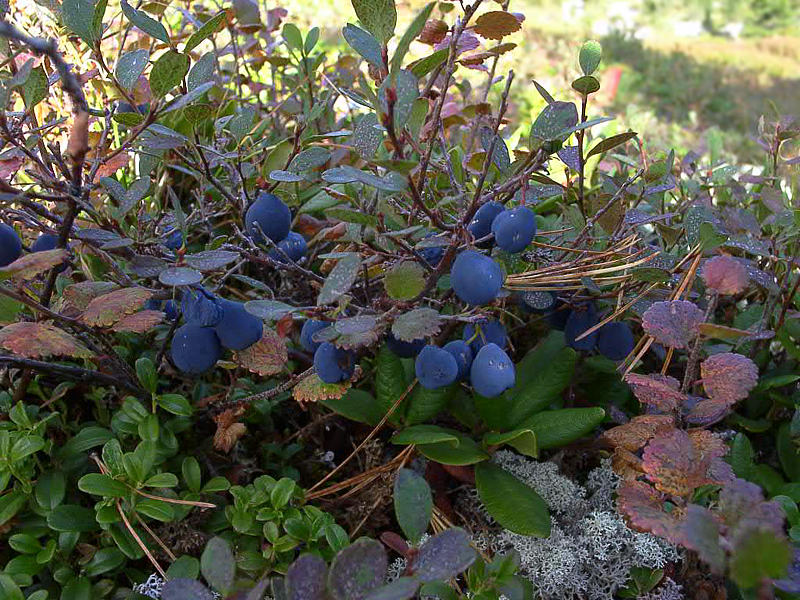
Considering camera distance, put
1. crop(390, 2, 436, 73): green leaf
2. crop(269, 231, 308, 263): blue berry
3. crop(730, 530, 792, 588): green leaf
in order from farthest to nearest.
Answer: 1. crop(269, 231, 308, 263): blue berry
2. crop(390, 2, 436, 73): green leaf
3. crop(730, 530, 792, 588): green leaf

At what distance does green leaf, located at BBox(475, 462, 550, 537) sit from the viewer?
86cm

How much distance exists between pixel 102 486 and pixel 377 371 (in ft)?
1.25

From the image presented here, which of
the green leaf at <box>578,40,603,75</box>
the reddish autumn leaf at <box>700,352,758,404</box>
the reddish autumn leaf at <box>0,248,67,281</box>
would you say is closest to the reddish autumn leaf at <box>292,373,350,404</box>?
the reddish autumn leaf at <box>0,248,67,281</box>

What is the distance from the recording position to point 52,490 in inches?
34.3

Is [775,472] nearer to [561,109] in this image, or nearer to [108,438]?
[561,109]

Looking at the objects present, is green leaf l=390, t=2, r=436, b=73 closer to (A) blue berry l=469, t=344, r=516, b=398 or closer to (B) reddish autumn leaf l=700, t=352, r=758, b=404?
(A) blue berry l=469, t=344, r=516, b=398

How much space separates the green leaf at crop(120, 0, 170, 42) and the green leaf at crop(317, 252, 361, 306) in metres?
0.36

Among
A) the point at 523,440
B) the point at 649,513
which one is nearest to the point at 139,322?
the point at 523,440

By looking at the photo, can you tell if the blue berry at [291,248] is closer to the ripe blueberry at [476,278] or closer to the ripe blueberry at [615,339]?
the ripe blueberry at [476,278]

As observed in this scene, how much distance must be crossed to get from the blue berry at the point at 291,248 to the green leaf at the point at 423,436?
0.28 metres

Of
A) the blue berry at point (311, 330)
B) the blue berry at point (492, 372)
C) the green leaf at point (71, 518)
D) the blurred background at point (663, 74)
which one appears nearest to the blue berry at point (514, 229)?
the blue berry at point (492, 372)

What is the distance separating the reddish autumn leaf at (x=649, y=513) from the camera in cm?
64

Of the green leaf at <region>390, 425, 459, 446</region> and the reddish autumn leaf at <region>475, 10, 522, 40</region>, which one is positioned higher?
the reddish autumn leaf at <region>475, 10, 522, 40</region>

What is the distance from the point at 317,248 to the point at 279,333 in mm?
278
